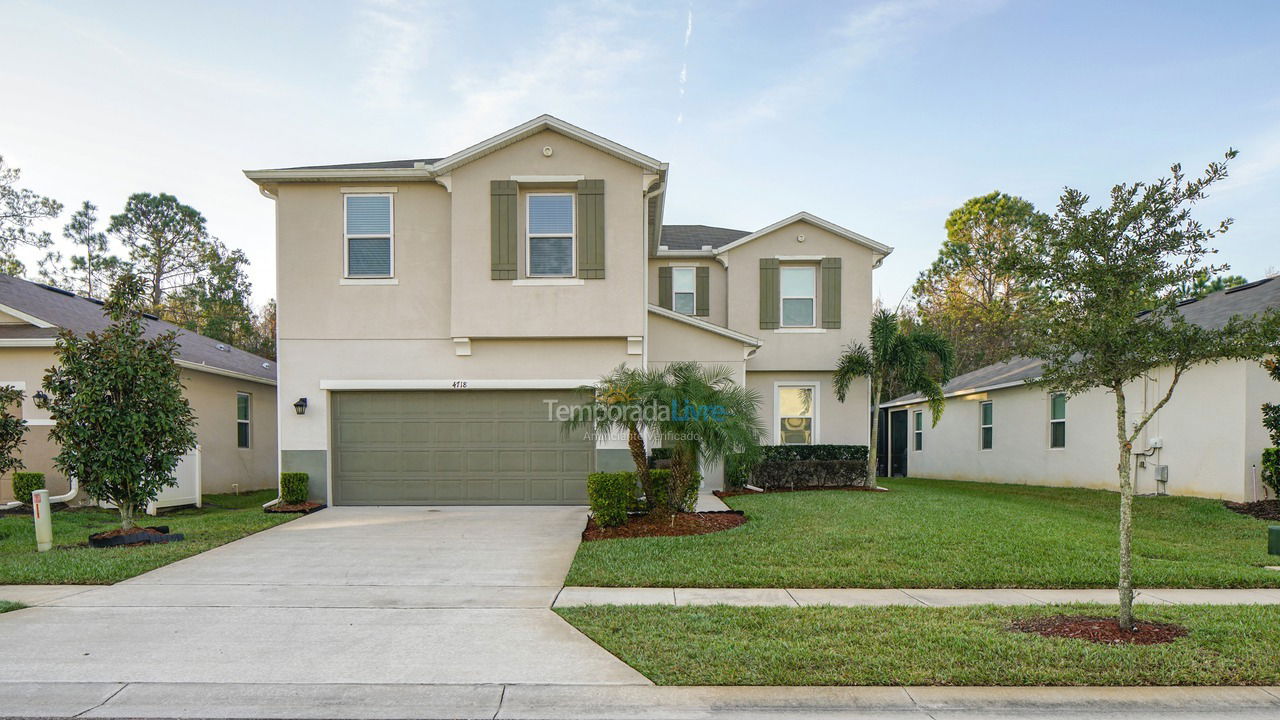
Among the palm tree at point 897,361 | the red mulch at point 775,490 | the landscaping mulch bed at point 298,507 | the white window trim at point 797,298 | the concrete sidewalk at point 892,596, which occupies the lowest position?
the red mulch at point 775,490

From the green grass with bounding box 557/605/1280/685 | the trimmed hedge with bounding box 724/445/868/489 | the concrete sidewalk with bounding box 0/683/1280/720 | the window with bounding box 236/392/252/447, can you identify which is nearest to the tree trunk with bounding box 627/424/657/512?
the green grass with bounding box 557/605/1280/685

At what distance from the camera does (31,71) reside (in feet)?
49.7

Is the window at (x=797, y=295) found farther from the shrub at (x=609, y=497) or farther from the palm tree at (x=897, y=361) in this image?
the shrub at (x=609, y=497)

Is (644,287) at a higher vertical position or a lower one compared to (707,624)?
higher

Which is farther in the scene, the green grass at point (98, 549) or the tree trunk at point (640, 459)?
the tree trunk at point (640, 459)

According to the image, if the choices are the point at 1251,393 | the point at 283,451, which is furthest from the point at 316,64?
the point at 1251,393

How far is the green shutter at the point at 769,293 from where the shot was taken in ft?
54.1

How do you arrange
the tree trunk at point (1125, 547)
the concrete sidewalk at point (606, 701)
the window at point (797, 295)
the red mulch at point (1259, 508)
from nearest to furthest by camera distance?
the concrete sidewalk at point (606, 701) → the tree trunk at point (1125, 547) → the red mulch at point (1259, 508) → the window at point (797, 295)

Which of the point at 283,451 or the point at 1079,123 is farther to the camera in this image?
the point at 1079,123

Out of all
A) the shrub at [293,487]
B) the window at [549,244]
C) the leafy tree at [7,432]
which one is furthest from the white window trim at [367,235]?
the leafy tree at [7,432]

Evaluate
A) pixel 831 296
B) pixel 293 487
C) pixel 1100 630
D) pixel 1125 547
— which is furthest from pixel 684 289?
pixel 1100 630

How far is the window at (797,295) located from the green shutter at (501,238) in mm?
7514

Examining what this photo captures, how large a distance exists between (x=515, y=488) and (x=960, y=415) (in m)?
15.6

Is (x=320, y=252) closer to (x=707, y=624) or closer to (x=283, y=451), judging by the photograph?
(x=283, y=451)
